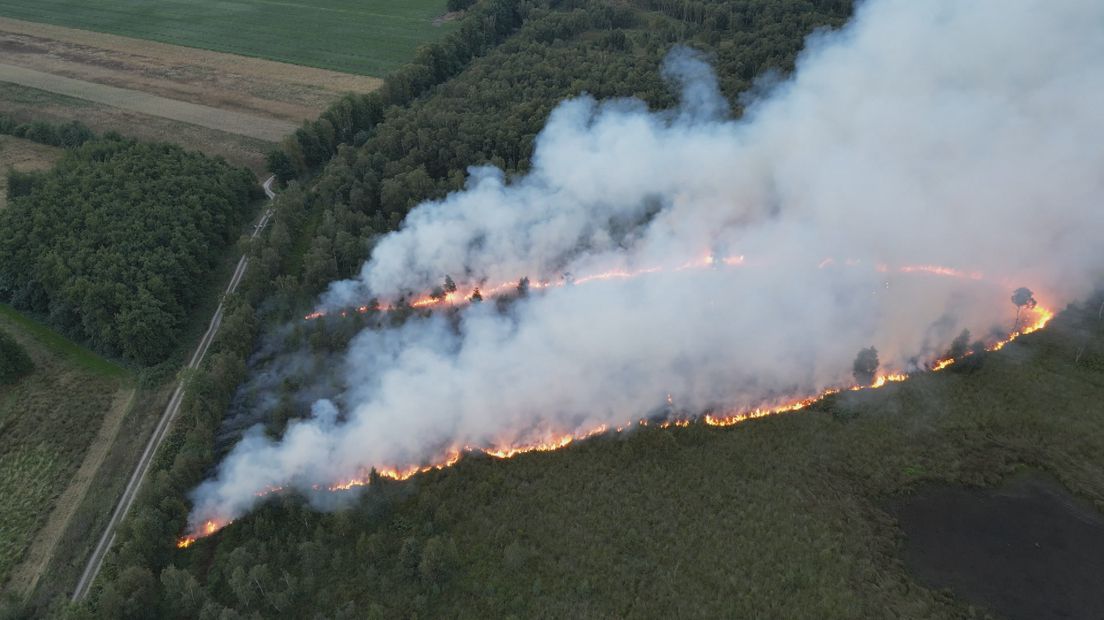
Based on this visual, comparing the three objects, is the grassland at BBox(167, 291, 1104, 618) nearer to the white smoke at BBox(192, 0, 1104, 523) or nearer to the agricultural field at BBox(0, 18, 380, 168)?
the white smoke at BBox(192, 0, 1104, 523)

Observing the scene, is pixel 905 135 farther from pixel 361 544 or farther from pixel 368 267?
pixel 361 544

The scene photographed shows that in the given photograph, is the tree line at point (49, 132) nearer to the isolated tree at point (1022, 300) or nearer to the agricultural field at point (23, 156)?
the agricultural field at point (23, 156)

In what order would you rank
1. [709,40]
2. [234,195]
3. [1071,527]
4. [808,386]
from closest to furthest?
[1071,527]
[808,386]
[234,195]
[709,40]

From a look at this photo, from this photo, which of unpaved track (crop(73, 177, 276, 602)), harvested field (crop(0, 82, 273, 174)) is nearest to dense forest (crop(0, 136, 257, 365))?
unpaved track (crop(73, 177, 276, 602))

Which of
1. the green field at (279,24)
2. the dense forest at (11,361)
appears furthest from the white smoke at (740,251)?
the green field at (279,24)

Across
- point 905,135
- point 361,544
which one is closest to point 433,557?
point 361,544

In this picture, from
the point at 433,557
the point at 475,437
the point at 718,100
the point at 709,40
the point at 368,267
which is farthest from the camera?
the point at 709,40

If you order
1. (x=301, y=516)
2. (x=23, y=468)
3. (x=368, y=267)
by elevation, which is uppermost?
(x=368, y=267)
